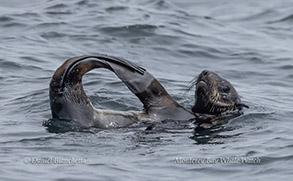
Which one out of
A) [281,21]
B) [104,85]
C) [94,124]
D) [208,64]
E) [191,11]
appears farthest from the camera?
[191,11]

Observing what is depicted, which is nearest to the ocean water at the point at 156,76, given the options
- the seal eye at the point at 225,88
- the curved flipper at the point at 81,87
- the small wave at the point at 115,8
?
the small wave at the point at 115,8

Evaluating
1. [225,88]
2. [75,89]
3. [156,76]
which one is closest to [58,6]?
[156,76]

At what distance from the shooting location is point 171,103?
26.2ft

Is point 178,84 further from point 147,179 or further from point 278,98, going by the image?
point 147,179

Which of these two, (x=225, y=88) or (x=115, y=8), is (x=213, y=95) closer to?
(x=225, y=88)

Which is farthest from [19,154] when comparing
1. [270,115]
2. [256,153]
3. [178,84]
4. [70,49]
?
[70,49]

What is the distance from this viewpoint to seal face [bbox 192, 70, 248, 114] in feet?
27.3

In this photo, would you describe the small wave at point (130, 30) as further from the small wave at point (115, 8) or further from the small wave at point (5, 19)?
the small wave at point (5, 19)

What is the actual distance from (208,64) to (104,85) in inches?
113

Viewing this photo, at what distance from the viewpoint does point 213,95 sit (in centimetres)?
845

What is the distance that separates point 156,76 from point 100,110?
3.77 meters

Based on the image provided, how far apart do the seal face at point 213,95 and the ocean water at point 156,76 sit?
0.83 feet

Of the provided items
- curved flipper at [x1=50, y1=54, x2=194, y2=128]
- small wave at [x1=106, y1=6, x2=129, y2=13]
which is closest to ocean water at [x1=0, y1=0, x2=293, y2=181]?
small wave at [x1=106, y1=6, x2=129, y2=13]

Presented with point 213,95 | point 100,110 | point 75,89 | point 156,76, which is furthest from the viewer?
point 156,76
